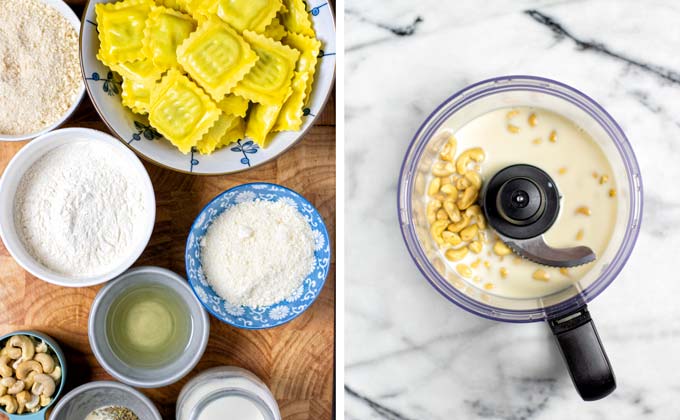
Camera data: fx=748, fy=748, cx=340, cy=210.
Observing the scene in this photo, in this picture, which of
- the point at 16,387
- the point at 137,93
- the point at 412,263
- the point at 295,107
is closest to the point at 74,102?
the point at 137,93

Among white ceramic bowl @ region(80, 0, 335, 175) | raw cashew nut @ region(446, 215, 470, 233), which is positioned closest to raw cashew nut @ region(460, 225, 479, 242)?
raw cashew nut @ region(446, 215, 470, 233)

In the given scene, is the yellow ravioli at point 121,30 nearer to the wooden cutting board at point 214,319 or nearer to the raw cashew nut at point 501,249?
the wooden cutting board at point 214,319

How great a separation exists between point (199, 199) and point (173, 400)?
0.33 m

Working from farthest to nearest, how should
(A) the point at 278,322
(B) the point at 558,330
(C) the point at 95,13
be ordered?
(A) the point at 278,322 → (C) the point at 95,13 → (B) the point at 558,330

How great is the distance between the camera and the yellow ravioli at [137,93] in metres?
1.09

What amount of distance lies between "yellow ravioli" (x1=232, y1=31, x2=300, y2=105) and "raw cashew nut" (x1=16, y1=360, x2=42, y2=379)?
1.70 ft

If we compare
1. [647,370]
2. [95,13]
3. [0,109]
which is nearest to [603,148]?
[647,370]

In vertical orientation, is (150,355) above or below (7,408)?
above

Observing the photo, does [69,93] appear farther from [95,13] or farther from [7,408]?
[7,408]

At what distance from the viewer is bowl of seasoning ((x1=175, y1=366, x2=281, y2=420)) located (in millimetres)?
1125

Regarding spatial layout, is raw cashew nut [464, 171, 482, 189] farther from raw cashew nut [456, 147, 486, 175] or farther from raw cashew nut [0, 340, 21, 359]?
raw cashew nut [0, 340, 21, 359]

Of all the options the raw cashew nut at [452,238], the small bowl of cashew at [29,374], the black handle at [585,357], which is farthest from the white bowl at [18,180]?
the black handle at [585,357]

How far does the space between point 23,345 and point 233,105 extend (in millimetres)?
490

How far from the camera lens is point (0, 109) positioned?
44.9 inches
